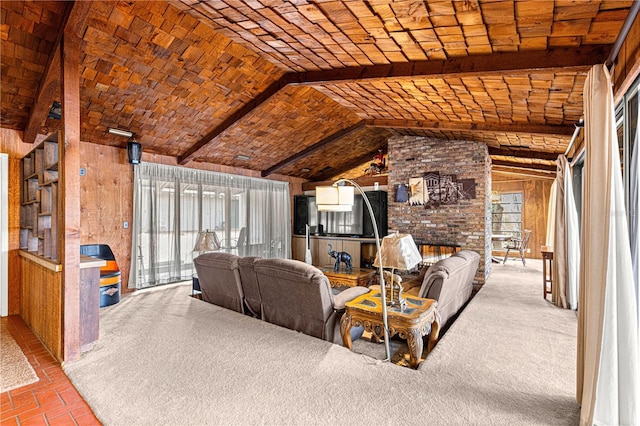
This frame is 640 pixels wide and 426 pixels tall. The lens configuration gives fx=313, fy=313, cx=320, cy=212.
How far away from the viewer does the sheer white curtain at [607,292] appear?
1604mm

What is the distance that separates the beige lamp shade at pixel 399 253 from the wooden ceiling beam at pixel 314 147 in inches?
150

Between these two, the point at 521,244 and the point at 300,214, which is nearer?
the point at 521,244

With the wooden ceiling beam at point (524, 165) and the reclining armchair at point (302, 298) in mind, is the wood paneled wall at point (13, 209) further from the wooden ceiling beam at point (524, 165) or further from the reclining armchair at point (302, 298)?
the wooden ceiling beam at point (524, 165)

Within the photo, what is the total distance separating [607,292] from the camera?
1.63 m

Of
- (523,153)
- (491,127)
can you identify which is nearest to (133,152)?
(491,127)

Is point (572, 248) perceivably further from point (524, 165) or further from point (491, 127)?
point (524, 165)

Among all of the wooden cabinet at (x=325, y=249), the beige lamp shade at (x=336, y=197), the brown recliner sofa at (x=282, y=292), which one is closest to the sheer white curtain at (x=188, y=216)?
the wooden cabinet at (x=325, y=249)

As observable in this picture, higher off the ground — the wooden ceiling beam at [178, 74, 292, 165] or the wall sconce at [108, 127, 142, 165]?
the wooden ceiling beam at [178, 74, 292, 165]

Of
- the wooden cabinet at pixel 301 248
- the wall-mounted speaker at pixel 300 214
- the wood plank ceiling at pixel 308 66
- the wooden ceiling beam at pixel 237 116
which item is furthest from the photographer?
the wall-mounted speaker at pixel 300 214

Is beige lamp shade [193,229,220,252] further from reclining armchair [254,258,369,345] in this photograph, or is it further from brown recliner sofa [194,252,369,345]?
reclining armchair [254,258,369,345]

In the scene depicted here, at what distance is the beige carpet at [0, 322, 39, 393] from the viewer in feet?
7.79

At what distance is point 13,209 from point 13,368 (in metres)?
2.51

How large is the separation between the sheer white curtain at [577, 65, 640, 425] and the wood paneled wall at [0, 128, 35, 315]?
595cm

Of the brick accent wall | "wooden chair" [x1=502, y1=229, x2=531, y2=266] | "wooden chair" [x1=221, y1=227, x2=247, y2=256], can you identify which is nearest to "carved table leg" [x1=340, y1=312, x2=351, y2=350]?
the brick accent wall
